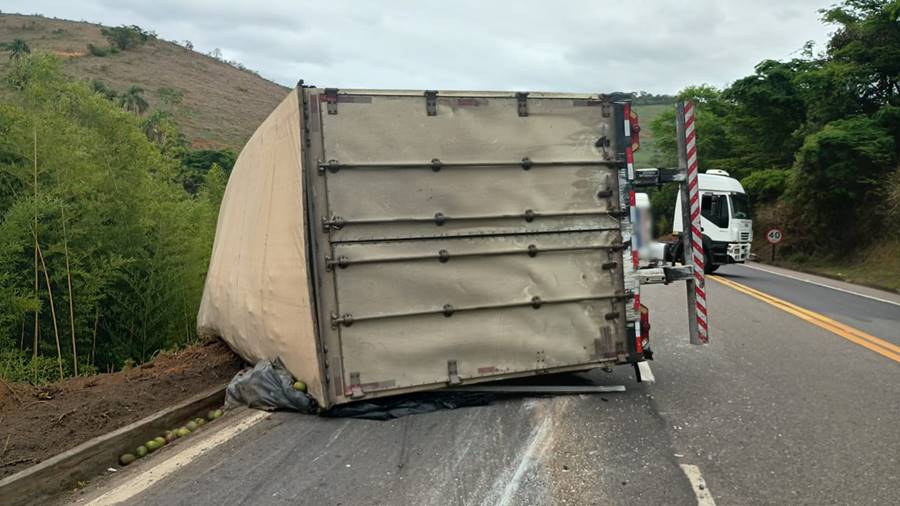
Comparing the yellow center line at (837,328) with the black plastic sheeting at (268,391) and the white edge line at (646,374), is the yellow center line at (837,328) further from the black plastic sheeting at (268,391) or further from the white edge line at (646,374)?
the black plastic sheeting at (268,391)

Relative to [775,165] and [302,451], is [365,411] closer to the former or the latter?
[302,451]

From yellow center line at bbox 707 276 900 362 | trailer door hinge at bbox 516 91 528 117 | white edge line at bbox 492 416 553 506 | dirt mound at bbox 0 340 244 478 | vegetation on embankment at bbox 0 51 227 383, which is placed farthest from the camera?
yellow center line at bbox 707 276 900 362

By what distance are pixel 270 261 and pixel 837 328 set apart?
333 inches

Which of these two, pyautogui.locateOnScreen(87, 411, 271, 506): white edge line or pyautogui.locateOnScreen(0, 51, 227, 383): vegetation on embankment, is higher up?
pyautogui.locateOnScreen(0, 51, 227, 383): vegetation on embankment

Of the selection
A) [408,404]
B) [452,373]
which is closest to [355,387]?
[408,404]

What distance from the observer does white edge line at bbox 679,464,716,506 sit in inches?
145

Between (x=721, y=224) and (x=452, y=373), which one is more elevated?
(x=721, y=224)

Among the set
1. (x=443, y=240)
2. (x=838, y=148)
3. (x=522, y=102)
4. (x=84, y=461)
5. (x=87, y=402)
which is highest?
(x=838, y=148)

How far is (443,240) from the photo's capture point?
5.46 metres

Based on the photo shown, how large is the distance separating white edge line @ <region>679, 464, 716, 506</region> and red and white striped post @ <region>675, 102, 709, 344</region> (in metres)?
2.38

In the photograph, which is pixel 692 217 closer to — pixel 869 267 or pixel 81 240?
pixel 81 240

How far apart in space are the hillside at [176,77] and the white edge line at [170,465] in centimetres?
7367

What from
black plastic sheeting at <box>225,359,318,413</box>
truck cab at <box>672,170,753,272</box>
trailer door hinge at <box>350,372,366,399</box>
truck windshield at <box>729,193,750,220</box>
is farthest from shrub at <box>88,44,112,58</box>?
trailer door hinge at <box>350,372,366,399</box>

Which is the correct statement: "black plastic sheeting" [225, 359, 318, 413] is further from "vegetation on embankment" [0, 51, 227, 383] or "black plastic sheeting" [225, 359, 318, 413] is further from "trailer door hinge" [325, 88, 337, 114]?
"vegetation on embankment" [0, 51, 227, 383]
